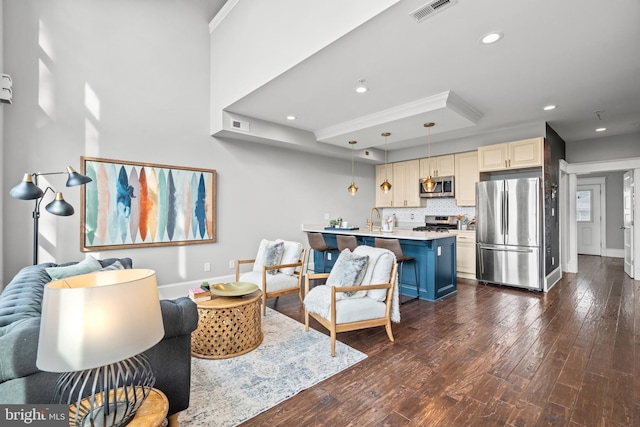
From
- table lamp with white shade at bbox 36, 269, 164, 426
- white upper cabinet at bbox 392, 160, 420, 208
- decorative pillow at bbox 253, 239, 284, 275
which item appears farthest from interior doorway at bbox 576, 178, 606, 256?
table lamp with white shade at bbox 36, 269, 164, 426

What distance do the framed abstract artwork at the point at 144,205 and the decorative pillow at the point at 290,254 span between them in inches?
51.0

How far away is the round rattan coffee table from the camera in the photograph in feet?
8.58

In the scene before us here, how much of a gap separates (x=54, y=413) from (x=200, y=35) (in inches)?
192

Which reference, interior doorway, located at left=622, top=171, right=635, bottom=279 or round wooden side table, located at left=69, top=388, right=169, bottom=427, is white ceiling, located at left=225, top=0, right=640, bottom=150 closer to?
interior doorway, located at left=622, top=171, right=635, bottom=279

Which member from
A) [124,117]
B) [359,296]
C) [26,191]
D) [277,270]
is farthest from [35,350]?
[124,117]

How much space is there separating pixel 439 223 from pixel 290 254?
394 cm

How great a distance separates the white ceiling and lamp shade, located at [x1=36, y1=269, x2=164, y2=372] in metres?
2.54

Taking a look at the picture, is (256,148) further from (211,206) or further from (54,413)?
(54,413)

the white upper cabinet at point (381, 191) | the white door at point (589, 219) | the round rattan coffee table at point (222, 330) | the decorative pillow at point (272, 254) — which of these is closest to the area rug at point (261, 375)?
the round rattan coffee table at point (222, 330)

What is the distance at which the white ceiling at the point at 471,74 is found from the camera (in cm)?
237

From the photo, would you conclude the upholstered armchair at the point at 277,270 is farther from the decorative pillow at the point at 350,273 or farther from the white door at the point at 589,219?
the white door at the point at 589,219

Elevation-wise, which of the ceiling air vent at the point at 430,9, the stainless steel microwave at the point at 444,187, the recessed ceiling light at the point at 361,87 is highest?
the recessed ceiling light at the point at 361,87

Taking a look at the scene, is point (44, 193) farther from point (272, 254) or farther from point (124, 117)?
point (272, 254)

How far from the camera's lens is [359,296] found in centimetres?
301
